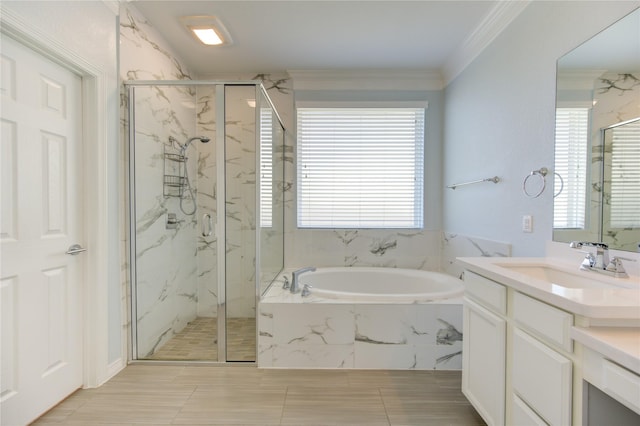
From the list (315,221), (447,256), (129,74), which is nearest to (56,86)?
(129,74)

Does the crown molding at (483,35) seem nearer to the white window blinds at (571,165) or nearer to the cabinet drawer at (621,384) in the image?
the white window blinds at (571,165)

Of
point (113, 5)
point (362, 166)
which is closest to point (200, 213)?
point (113, 5)

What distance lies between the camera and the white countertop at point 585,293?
2.86 feet

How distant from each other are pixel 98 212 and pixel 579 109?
9.16 ft

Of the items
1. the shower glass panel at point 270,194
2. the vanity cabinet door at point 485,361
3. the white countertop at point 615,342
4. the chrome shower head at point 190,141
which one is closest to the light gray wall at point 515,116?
the vanity cabinet door at point 485,361

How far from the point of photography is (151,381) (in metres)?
2.03

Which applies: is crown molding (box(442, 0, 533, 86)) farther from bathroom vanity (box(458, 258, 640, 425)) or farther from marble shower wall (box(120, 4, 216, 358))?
marble shower wall (box(120, 4, 216, 358))

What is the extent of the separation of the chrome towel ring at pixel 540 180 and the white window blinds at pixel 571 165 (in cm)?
8

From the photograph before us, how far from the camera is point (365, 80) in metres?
3.18

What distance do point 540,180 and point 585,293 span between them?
1.00 m

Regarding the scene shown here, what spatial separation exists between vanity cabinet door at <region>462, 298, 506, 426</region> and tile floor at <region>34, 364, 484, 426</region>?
0.27 m

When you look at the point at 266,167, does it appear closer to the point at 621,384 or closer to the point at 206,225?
the point at 206,225

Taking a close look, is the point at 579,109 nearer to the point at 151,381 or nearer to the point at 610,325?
the point at 610,325

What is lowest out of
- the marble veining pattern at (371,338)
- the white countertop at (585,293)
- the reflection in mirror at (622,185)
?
the marble veining pattern at (371,338)
